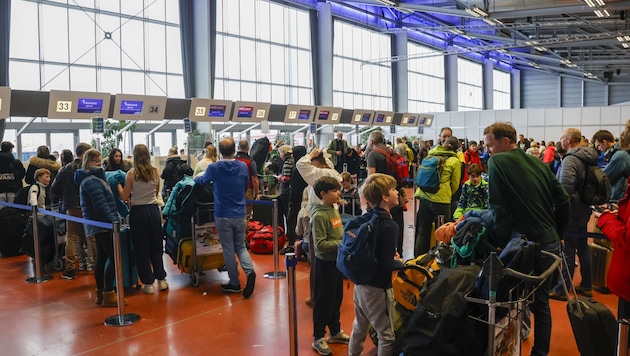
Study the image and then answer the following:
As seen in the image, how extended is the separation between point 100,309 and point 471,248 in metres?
3.74

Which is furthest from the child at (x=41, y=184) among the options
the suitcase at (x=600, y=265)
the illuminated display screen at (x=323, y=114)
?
the illuminated display screen at (x=323, y=114)

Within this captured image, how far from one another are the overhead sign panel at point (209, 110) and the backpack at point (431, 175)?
7745mm

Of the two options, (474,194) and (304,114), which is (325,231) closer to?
(474,194)

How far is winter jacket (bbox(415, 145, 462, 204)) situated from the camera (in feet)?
20.1

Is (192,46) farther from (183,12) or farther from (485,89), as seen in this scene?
(485,89)

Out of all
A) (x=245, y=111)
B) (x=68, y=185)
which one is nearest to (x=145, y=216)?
(x=68, y=185)

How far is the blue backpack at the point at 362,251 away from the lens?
3.13m

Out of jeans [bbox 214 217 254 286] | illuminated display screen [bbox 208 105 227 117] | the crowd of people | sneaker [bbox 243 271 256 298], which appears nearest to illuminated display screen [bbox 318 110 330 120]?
illuminated display screen [bbox 208 105 227 117]

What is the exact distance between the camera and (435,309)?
114 inches

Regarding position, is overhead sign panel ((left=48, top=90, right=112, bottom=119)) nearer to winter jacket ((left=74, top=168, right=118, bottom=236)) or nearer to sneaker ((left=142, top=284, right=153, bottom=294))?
winter jacket ((left=74, top=168, right=118, bottom=236))

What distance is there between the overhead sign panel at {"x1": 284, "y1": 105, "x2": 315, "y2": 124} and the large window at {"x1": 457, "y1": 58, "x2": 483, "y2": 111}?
2172 cm

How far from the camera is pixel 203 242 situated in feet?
20.2

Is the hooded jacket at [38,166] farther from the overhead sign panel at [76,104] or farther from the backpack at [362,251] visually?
the backpack at [362,251]

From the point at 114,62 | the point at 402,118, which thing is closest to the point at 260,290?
the point at 114,62
